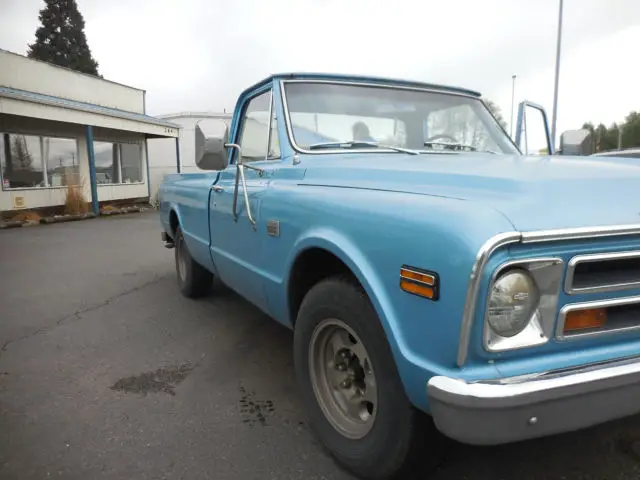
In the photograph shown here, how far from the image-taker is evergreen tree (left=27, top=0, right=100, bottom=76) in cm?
3828

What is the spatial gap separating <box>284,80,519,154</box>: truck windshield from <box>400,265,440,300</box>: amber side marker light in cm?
139

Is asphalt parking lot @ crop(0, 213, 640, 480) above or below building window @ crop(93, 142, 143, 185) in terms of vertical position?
below

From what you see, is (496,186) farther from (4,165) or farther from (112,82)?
(112,82)

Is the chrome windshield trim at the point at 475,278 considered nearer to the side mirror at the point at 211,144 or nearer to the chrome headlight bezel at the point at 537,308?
the chrome headlight bezel at the point at 537,308

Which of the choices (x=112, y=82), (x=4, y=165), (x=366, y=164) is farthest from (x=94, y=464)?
(x=112, y=82)

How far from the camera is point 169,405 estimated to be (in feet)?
9.00

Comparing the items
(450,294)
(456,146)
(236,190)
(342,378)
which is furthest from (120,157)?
(450,294)

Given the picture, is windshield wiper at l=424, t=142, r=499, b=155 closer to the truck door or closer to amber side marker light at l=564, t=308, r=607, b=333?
the truck door

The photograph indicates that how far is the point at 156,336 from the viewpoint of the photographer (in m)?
3.90

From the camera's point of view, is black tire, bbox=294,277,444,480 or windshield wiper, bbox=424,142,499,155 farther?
windshield wiper, bbox=424,142,499,155

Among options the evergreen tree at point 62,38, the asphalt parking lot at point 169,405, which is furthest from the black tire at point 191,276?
the evergreen tree at point 62,38

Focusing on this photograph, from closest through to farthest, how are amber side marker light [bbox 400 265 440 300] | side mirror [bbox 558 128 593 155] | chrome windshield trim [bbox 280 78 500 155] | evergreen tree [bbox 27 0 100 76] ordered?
amber side marker light [bbox 400 265 440 300]
chrome windshield trim [bbox 280 78 500 155]
side mirror [bbox 558 128 593 155]
evergreen tree [bbox 27 0 100 76]

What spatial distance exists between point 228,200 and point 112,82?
50.5 feet

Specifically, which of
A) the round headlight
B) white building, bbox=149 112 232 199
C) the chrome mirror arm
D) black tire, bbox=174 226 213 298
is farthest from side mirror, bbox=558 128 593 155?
white building, bbox=149 112 232 199
